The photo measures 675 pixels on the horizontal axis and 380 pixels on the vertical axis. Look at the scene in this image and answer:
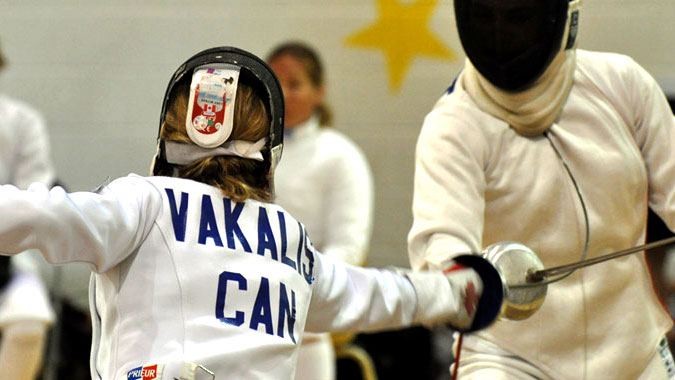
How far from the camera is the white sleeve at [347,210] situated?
4035 millimetres

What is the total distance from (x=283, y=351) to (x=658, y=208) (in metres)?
1.01

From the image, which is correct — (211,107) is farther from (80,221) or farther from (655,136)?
(655,136)

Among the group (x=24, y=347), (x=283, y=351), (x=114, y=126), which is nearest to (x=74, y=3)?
(x=114, y=126)

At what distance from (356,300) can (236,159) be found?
0.34 meters

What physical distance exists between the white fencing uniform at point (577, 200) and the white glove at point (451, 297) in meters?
0.33

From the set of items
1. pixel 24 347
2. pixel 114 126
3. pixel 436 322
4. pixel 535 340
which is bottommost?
pixel 24 347

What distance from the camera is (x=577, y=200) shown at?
7.91 ft

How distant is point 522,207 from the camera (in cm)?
241

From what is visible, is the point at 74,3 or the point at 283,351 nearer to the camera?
the point at 283,351

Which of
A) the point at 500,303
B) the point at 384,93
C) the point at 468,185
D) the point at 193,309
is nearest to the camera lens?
the point at 193,309

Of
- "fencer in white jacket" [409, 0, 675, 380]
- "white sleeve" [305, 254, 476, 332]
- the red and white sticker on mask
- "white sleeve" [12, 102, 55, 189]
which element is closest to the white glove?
"white sleeve" [305, 254, 476, 332]

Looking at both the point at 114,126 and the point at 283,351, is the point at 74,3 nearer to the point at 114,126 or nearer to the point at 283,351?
the point at 114,126

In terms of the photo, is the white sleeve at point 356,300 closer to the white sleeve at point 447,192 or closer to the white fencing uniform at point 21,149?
the white sleeve at point 447,192

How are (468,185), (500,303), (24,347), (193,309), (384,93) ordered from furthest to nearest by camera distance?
(384,93)
(24,347)
(468,185)
(500,303)
(193,309)
